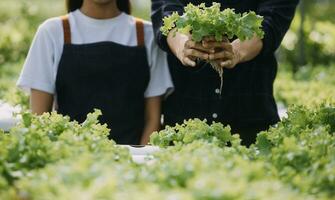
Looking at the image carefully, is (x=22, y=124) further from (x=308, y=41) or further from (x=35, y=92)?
(x=308, y=41)

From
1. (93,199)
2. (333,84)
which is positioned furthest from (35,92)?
(333,84)

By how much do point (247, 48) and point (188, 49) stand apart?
0.42 meters

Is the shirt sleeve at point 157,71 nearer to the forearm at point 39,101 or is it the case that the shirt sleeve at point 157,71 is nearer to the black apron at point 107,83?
the black apron at point 107,83

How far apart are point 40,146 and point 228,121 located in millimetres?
1923

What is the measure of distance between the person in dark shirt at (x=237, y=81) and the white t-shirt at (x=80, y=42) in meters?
0.13

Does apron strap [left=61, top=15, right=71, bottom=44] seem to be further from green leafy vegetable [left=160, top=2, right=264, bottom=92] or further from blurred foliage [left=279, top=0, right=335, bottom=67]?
blurred foliage [left=279, top=0, right=335, bottom=67]

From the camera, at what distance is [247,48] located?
4641 mm

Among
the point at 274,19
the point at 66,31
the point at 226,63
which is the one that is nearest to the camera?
the point at 226,63

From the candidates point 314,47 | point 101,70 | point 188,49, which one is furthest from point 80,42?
point 314,47

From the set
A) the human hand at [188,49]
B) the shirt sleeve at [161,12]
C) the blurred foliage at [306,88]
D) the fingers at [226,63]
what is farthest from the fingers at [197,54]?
the blurred foliage at [306,88]

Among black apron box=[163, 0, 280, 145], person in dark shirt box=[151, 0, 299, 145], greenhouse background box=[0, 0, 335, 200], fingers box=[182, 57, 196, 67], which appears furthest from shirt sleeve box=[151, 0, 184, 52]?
greenhouse background box=[0, 0, 335, 200]

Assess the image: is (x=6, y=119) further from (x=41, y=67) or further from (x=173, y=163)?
(x=173, y=163)

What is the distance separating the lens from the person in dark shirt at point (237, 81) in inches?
191

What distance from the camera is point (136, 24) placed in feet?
17.3
